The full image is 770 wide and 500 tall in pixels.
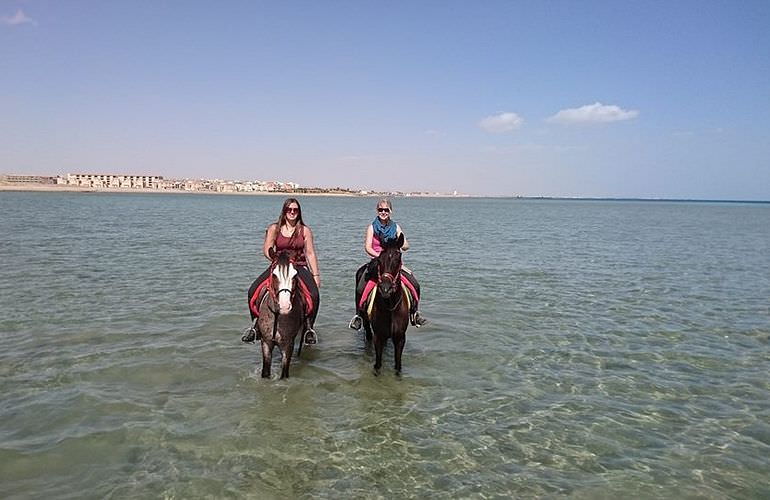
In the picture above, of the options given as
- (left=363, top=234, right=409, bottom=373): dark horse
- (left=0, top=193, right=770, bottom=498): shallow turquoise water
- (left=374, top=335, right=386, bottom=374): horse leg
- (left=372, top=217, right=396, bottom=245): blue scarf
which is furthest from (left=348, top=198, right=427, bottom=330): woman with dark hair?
(left=0, top=193, right=770, bottom=498): shallow turquoise water

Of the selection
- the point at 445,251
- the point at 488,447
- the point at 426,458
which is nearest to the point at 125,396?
the point at 426,458

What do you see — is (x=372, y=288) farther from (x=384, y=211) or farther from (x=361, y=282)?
(x=384, y=211)

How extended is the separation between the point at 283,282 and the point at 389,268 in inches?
69.8

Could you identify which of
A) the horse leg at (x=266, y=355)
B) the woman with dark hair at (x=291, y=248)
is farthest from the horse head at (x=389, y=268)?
the horse leg at (x=266, y=355)

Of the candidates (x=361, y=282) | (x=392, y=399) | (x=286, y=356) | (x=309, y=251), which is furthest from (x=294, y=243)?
(x=392, y=399)

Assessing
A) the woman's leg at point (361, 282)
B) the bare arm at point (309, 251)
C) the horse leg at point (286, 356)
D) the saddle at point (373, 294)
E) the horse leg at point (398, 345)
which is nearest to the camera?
the horse leg at point (286, 356)

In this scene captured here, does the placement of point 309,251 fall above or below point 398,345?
above

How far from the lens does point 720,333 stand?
13.1m

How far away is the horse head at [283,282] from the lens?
8242 millimetres

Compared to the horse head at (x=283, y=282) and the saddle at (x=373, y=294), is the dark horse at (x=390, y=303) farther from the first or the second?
the horse head at (x=283, y=282)

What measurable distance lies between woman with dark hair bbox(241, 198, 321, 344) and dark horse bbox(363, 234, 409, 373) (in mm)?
1312

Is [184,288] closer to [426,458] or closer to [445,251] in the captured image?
[426,458]

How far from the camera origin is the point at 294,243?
9.53 meters

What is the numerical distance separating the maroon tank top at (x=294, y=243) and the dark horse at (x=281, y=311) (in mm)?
250
